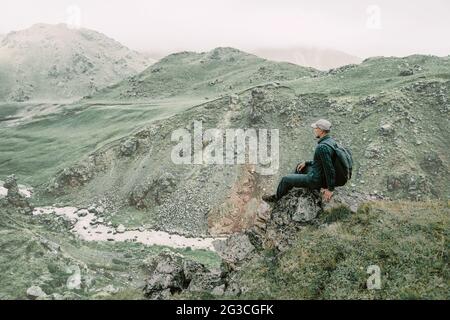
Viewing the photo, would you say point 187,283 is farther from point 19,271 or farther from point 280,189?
point 19,271

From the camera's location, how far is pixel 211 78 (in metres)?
96.3

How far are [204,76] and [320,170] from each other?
89.7 m

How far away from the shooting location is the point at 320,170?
12.0m

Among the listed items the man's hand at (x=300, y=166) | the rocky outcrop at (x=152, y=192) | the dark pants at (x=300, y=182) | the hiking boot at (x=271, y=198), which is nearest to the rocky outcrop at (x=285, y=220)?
the hiking boot at (x=271, y=198)

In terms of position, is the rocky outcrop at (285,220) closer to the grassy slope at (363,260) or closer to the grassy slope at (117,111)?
the grassy slope at (363,260)

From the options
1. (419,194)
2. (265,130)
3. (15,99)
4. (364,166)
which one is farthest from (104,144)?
(15,99)

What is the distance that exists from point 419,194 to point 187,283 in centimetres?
3193

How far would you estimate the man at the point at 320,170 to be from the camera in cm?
1177

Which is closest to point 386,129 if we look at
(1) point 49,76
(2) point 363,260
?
(2) point 363,260

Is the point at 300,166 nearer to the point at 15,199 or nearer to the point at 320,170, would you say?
the point at 320,170

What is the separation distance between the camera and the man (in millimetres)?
11766

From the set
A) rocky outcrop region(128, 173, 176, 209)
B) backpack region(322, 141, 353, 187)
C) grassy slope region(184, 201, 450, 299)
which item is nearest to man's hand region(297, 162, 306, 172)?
backpack region(322, 141, 353, 187)

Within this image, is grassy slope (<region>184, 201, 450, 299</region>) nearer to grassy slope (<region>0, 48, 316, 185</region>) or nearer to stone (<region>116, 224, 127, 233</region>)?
stone (<region>116, 224, 127, 233</region>)

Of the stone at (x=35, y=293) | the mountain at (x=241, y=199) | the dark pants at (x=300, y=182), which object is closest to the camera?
the mountain at (x=241, y=199)
